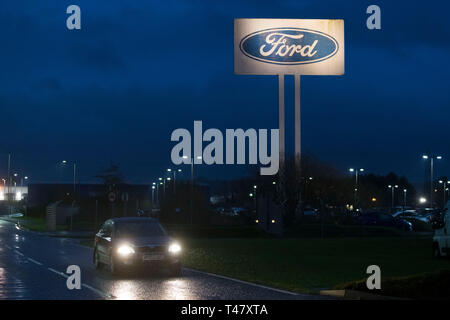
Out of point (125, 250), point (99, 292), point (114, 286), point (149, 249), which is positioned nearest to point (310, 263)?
point (149, 249)

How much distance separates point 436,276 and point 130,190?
9701cm

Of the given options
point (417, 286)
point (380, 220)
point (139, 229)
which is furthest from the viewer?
point (380, 220)

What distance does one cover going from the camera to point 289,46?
157 feet

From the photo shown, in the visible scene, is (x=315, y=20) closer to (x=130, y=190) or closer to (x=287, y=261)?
(x=287, y=261)

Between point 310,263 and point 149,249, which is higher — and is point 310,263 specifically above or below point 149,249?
below

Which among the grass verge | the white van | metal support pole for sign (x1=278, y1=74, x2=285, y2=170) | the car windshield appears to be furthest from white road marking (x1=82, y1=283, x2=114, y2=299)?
metal support pole for sign (x1=278, y1=74, x2=285, y2=170)

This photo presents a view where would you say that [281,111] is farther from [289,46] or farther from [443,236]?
[443,236]

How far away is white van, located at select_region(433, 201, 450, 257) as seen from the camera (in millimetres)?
25609

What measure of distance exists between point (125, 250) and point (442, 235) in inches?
489

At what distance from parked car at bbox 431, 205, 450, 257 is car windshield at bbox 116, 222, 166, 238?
34.6 feet

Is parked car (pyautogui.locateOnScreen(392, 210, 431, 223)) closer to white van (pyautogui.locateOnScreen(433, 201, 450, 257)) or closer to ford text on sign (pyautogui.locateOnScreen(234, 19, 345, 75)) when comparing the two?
ford text on sign (pyautogui.locateOnScreen(234, 19, 345, 75))

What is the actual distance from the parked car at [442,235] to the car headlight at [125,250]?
11.9 metres

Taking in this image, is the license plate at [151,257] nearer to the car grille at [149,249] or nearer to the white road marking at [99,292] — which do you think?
the car grille at [149,249]
